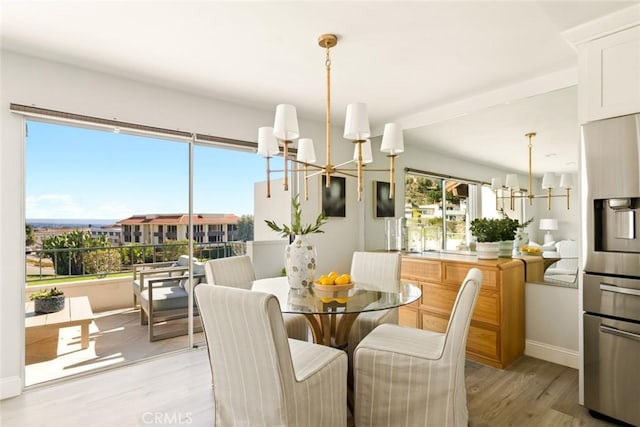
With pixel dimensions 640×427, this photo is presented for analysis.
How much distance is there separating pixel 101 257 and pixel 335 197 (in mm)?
2603

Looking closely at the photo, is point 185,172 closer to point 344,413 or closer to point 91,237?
point 91,237

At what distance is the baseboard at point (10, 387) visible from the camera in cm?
236

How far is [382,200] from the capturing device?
14.2 feet

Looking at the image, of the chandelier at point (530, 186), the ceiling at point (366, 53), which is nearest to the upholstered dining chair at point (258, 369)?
the ceiling at point (366, 53)

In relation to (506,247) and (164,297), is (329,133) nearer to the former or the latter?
(506,247)

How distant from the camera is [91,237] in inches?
115

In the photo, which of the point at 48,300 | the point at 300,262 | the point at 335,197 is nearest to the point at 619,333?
the point at 300,262

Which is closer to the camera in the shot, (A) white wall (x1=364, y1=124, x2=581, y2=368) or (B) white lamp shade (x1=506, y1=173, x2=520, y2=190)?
(A) white wall (x1=364, y1=124, x2=581, y2=368)

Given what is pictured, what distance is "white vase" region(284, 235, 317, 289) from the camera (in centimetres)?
233

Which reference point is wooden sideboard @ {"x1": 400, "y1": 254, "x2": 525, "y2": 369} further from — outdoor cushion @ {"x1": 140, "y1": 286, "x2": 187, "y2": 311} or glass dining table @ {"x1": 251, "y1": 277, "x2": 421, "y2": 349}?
outdoor cushion @ {"x1": 140, "y1": 286, "x2": 187, "y2": 311}

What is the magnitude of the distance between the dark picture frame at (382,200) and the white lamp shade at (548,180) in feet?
5.63

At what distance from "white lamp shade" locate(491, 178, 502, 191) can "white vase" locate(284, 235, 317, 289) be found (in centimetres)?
202

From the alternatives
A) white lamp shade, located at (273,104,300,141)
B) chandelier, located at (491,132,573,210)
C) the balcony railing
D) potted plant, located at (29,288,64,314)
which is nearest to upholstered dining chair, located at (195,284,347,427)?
white lamp shade, located at (273,104,300,141)

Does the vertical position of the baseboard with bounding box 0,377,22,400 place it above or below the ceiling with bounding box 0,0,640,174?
below
